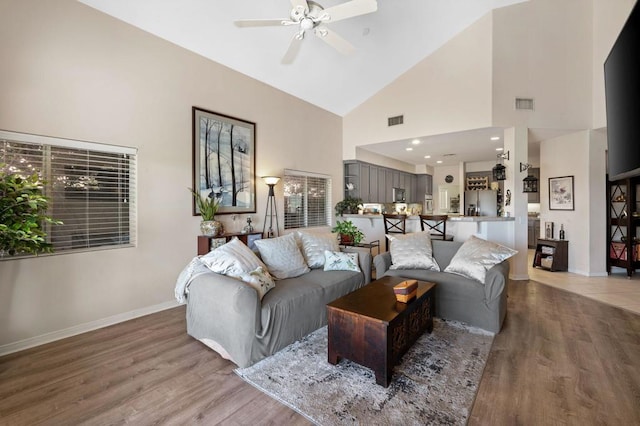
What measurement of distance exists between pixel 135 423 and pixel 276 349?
42.4 inches

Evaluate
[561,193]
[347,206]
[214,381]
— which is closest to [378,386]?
[214,381]

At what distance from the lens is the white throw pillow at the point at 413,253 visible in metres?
3.52

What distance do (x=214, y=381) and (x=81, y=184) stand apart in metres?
2.54

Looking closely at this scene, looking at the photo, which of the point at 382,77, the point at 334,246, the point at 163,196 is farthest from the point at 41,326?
the point at 382,77

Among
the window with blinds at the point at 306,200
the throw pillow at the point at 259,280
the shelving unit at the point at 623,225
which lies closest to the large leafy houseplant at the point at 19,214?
the throw pillow at the point at 259,280

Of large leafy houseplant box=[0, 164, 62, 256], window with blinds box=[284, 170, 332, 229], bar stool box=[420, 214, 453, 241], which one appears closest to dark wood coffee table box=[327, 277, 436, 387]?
large leafy houseplant box=[0, 164, 62, 256]

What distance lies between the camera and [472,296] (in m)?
3.00

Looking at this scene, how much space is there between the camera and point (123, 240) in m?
3.32

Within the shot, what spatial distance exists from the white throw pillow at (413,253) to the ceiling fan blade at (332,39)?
2.51 metres

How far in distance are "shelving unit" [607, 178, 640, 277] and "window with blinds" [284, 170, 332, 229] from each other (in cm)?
532

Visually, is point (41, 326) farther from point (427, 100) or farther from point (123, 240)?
point (427, 100)

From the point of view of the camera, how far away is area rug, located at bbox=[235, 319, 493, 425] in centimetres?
177

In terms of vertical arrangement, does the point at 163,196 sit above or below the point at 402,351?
above

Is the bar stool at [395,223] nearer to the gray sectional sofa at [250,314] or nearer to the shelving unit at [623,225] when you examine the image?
the gray sectional sofa at [250,314]
